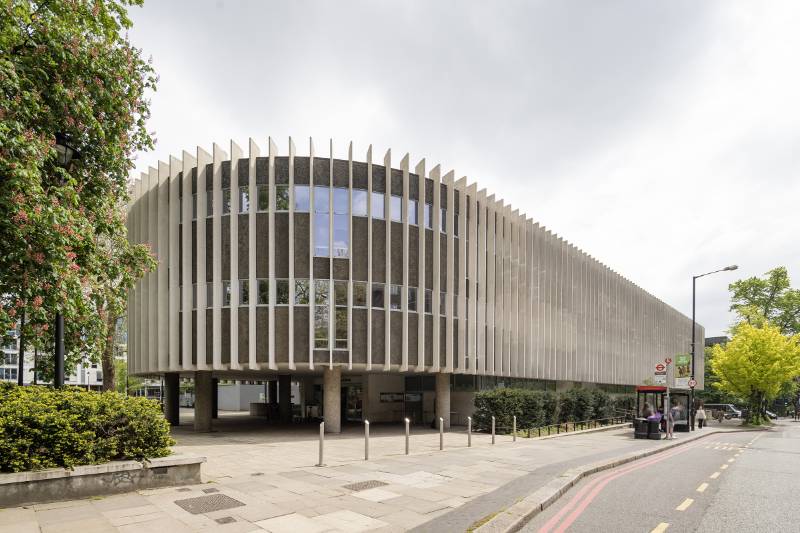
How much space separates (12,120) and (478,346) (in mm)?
22683

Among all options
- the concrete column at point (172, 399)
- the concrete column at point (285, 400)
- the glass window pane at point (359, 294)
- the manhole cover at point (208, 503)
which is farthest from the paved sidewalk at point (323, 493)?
the concrete column at point (285, 400)

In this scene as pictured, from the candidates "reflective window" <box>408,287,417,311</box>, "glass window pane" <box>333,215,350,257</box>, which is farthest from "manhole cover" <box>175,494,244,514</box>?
"reflective window" <box>408,287,417,311</box>

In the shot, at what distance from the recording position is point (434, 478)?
1235cm

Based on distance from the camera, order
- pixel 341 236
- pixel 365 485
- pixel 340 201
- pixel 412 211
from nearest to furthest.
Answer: pixel 365 485 < pixel 341 236 < pixel 340 201 < pixel 412 211

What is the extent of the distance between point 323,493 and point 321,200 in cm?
1498

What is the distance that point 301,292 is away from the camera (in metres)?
23.0

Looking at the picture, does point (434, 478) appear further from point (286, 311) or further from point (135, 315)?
point (135, 315)

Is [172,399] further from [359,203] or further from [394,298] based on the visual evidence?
[359,203]

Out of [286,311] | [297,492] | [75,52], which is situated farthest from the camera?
[286,311]

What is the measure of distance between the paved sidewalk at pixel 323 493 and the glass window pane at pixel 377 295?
22.0 feet

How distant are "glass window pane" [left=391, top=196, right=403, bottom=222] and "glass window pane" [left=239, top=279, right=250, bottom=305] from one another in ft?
23.3

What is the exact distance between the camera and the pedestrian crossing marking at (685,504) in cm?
974

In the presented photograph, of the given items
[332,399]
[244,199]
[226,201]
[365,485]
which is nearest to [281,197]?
[244,199]

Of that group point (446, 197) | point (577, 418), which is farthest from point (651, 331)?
point (446, 197)
